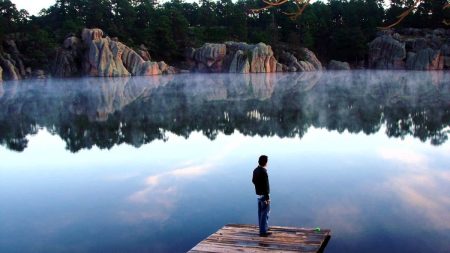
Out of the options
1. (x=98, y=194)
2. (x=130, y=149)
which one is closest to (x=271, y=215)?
(x=98, y=194)

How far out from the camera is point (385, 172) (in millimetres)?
15945

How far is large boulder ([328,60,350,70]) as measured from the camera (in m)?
92.0

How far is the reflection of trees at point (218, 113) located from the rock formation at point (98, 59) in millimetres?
27969

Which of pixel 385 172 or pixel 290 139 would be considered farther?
pixel 290 139

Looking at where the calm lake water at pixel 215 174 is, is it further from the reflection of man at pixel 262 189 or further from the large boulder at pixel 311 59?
the large boulder at pixel 311 59

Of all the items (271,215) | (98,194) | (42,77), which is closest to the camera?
(271,215)

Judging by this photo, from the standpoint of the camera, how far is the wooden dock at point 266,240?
9.27 meters

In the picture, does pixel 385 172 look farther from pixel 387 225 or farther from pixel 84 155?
pixel 84 155

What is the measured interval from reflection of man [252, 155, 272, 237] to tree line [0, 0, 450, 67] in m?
69.4

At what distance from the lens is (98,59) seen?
7394 cm

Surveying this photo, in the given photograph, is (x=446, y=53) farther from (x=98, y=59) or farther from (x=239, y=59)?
(x=98, y=59)

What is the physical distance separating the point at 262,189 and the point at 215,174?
273 inches

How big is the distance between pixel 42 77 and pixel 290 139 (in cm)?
6163

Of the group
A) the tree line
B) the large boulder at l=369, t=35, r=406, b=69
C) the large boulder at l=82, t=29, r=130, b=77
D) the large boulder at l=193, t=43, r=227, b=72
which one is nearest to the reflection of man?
the large boulder at l=82, t=29, r=130, b=77
